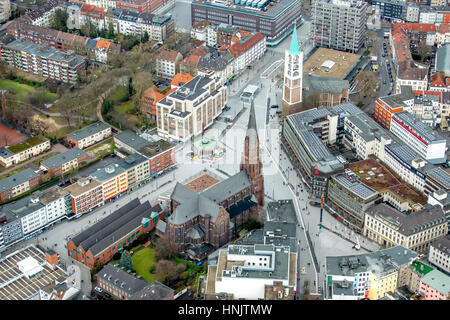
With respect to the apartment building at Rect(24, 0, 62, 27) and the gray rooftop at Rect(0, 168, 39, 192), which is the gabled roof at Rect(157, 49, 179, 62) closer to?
Result: the apartment building at Rect(24, 0, 62, 27)

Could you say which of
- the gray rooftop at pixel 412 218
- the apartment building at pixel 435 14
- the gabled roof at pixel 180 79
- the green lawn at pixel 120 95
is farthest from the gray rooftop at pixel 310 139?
the apartment building at pixel 435 14

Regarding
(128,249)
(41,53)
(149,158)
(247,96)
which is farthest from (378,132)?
(41,53)

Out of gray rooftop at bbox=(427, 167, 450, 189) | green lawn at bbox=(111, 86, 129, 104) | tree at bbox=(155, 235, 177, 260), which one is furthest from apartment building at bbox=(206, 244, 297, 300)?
green lawn at bbox=(111, 86, 129, 104)

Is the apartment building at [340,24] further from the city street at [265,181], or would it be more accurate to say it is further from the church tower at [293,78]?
the church tower at [293,78]

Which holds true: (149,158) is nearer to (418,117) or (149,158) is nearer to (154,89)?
(154,89)

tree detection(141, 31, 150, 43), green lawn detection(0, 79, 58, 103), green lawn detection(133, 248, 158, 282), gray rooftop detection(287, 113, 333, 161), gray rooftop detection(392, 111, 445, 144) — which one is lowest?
green lawn detection(133, 248, 158, 282)
